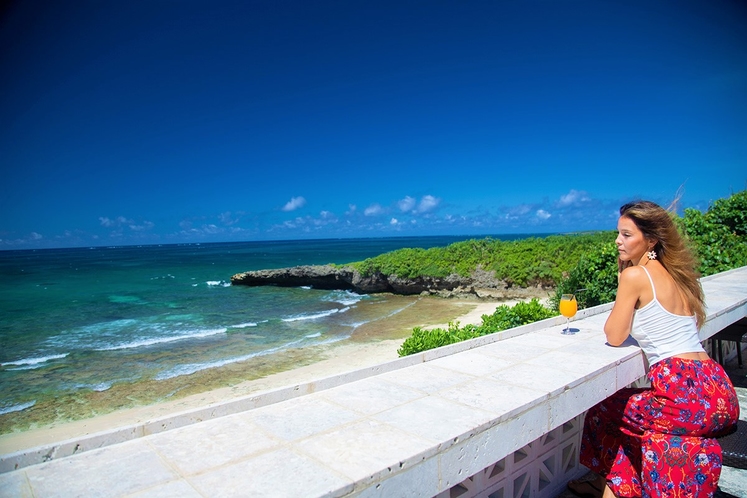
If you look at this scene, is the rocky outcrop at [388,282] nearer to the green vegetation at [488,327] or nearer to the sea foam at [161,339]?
the sea foam at [161,339]

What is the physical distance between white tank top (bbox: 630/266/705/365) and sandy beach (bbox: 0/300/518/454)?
4153mm

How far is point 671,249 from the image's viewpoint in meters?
3.04

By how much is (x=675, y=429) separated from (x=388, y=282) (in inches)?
1048

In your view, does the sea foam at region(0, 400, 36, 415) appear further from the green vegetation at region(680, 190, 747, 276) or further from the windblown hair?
the green vegetation at region(680, 190, 747, 276)

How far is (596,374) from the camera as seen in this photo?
2.82 meters

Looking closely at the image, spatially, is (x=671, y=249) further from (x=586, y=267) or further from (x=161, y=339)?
(x=161, y=339)

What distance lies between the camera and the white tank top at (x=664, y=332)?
2.81 meters

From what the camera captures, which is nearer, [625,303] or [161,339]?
[625,303]

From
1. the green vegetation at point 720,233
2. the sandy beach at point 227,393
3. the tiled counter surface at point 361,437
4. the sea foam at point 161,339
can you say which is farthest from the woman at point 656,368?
the sea foam at point 161,339

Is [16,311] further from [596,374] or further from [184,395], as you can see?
[596,374]

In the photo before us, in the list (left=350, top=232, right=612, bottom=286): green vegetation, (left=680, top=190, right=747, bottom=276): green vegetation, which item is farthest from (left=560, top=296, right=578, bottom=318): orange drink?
(left=350, top=232, right=612, bottom=286): green vegetation

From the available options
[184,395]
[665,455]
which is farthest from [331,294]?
[665,455]

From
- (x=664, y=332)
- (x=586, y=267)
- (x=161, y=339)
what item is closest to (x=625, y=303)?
(x=664, y=332)

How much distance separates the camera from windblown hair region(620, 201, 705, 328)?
2.99 metres
